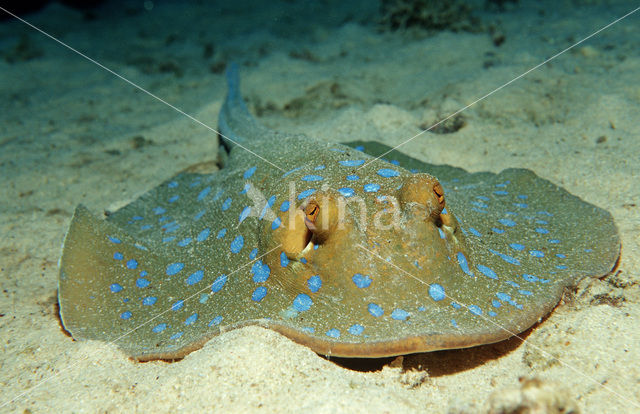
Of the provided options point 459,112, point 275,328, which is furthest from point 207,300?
point 459,112

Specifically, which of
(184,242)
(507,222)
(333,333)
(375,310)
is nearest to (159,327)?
(184,242)

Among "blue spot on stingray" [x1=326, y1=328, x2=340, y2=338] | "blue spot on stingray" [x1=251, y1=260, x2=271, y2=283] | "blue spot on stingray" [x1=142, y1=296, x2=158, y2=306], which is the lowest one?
"blue spot on stingray" [x1=142, y1=296, x2=158, y2=306]

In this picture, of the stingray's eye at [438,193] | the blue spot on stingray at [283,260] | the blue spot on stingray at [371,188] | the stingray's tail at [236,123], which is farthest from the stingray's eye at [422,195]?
the stingray's tail at [236,123]

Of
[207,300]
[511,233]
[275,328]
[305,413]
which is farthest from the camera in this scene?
[511,233]

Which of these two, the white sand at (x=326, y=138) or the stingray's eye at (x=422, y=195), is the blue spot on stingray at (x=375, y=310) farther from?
the stingray's eye at (x=422, y=195)

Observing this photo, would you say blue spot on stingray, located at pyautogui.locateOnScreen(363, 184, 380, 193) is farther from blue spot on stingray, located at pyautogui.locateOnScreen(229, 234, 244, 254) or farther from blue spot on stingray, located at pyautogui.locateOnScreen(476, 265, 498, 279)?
blue spot on stingray, located at pyautogui.locateOnScreen(229, 234, 244, 254)

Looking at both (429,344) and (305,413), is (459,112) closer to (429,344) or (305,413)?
(429,344)

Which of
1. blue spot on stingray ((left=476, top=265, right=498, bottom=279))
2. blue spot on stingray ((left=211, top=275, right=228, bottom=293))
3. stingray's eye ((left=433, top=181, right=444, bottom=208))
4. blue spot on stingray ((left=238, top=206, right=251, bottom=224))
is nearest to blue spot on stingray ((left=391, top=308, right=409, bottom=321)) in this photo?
blue spot on stingray ((left=476, top=265, right=498, bottom=279))

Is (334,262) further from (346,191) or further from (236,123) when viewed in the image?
(236,123)
